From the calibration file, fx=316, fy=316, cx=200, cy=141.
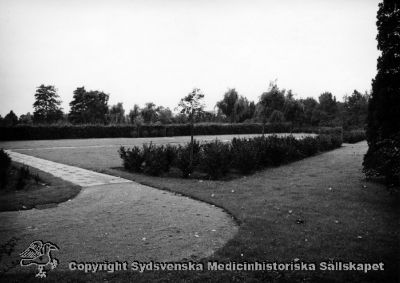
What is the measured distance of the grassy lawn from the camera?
7.47 m

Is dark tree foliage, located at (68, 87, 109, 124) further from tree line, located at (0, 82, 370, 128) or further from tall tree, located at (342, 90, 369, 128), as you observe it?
tall tree, located at (342, 90, 369, 128)

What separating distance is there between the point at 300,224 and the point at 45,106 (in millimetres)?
82431

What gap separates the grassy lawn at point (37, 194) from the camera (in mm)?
7466

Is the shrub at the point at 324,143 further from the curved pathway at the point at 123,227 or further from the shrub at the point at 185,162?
the curved pathway at the point at 123,227

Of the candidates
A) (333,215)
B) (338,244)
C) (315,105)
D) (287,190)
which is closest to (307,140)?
(287,190)

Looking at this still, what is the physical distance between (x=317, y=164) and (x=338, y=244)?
10.1 meters

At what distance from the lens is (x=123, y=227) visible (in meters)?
5.90

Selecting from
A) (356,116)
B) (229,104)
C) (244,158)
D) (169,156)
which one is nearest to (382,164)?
(244,158)

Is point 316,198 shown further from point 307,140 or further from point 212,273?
point 307,140

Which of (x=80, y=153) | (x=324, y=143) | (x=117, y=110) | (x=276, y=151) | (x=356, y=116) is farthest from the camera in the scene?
(x=117, y=110)

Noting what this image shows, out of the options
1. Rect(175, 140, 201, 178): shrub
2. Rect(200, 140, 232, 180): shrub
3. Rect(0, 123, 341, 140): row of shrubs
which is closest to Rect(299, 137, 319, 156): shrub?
Rect(200, 140, 232, 180): shrub

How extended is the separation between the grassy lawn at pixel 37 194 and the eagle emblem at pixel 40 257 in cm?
288

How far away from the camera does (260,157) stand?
13.4 meters

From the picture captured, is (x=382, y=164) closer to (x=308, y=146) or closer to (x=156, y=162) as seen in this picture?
(x=156, y=162)
